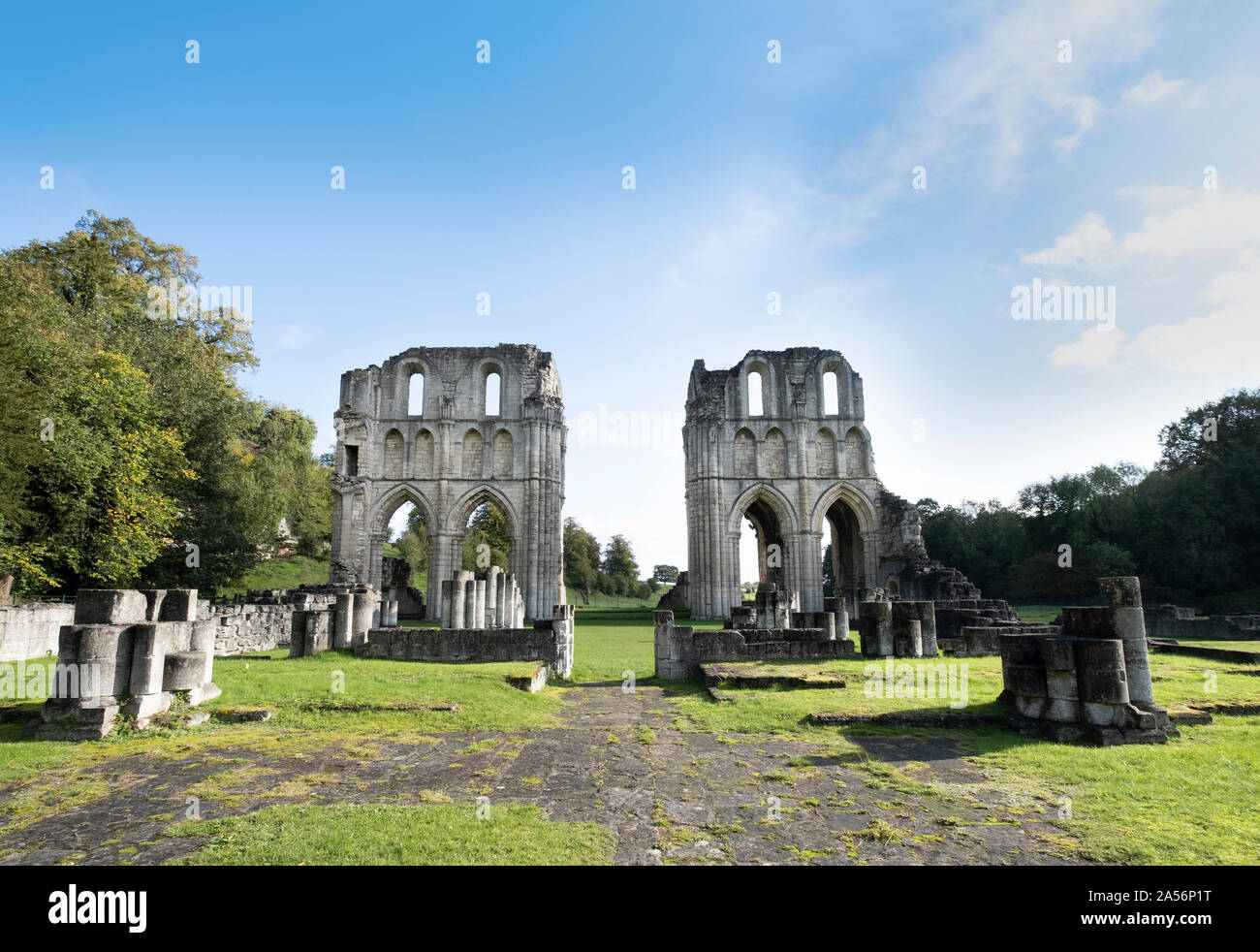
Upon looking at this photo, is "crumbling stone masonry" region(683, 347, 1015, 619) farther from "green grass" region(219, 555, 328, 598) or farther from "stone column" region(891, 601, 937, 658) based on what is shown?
"green grass" region(219, 555, 328, 598)

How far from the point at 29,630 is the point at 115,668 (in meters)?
8.71

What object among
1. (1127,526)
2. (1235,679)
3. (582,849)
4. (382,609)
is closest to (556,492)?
(382,609)

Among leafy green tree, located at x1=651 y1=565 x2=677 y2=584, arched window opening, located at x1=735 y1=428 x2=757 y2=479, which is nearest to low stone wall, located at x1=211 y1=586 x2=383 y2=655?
arched window opening, located at x1=735 y1=428 x2=757 y2=479

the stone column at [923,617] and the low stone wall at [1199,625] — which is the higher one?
the stone column at [923,617]

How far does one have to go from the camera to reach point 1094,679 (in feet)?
21.6

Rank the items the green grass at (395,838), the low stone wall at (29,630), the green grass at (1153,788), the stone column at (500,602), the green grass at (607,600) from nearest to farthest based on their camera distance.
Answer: the green grass at (395,838)
the green grass at (1153,788)
the low stone wall at (29,630)
the stone column at (500,602)
the green grass at (607,600)

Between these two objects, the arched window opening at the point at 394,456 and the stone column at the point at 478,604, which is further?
the arched window opening at the point at 394,456

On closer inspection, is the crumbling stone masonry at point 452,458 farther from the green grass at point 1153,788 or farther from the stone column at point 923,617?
the green grass at point 1153,788

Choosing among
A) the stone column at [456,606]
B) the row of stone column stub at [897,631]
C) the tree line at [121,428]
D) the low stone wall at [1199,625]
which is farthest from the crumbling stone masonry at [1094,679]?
the tree line at [121,428]

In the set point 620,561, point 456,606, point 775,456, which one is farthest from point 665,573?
point 456,606

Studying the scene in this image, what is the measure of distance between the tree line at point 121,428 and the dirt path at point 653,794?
15933 millimetres

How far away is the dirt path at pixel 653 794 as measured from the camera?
12.4ft

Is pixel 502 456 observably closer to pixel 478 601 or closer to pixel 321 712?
pixel 478 601

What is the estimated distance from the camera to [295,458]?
129 feet
